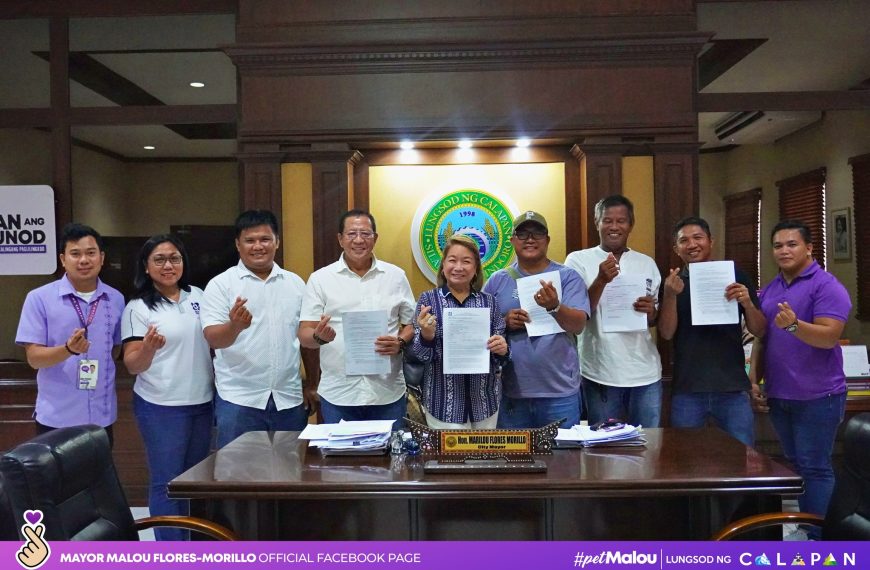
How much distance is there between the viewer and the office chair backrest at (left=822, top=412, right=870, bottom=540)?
6.91ft

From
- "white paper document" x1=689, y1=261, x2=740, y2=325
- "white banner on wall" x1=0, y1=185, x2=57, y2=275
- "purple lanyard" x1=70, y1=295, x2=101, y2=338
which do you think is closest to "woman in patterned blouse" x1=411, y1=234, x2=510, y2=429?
"white paper document" x1=689, y1=261, x2=740, y2=325

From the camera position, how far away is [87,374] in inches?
126

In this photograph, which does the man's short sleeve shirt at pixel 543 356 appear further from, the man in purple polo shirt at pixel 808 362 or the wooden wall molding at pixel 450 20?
the wooden wall molding at pixel 450 20

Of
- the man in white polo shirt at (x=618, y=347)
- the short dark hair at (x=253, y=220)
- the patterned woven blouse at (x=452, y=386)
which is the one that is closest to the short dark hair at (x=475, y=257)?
the patterned woven blouse at (x=452, y=386)

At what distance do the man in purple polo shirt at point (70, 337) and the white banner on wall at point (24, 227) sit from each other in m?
1.56

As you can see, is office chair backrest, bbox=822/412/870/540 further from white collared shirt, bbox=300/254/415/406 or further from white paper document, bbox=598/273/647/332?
white collared shirt, bbox=300/254/415/406

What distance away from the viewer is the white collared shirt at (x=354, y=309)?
3217 mm

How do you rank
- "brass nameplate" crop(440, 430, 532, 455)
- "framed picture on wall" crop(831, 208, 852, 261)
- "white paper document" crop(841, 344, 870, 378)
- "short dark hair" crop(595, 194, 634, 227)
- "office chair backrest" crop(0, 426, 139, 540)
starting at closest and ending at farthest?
"office chair backrest" crop(0, 426, 139, 540) → "brass nameplate" crop(440, 430, 532, 455) → "short dark hair" crop(595, 194, 634, 227) → "white paper document" crop(841, 344, 870, 378) → "framed picture on wall" crop(831, 208, 852, 261)

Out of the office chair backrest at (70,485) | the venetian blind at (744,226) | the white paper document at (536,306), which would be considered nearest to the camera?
the office chair backrest at (70,485)

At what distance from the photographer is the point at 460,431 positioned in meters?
2.45

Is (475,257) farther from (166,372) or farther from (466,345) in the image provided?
(166,372)

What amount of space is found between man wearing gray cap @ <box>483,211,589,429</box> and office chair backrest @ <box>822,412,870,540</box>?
1.13m

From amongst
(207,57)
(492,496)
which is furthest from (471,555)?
(207,57)

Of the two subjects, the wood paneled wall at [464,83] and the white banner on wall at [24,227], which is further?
the white banner on wall at [24,227]
